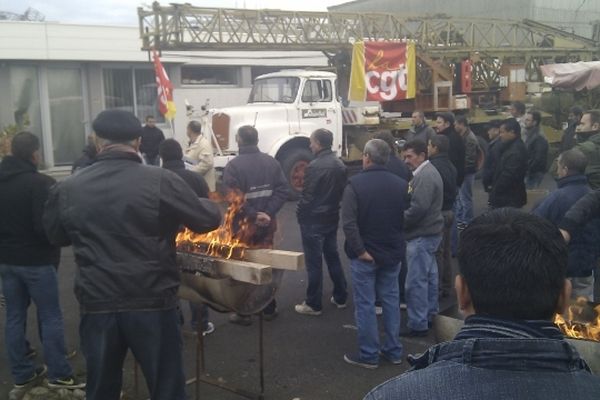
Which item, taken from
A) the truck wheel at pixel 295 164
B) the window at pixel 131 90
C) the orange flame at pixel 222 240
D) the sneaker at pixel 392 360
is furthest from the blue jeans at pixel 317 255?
the window at pixel 131 90

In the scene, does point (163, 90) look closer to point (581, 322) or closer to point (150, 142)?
point (150, 142)

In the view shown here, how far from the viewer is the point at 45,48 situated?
57.8 ft

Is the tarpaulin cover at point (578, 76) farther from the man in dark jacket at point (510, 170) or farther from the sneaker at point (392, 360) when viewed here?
the sneaker at point (392, 360)

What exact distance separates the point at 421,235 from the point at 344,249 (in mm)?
810

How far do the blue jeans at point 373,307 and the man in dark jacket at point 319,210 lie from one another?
3.90ft

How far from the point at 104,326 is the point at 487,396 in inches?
94.0

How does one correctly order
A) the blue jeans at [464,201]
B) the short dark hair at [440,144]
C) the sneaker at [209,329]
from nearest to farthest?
the sneaker at [209,329] < the short dark hair at [440,144] < the blue jeans at [464,201]

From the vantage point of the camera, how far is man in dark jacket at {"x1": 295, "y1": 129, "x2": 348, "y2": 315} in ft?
20.4

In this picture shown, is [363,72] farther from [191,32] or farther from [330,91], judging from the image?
[191,32]

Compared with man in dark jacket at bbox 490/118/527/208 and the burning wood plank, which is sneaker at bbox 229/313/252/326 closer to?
the burning wood plank

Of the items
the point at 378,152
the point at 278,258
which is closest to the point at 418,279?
the point at 378,152

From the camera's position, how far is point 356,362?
17.3 feet

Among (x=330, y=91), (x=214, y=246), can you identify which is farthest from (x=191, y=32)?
(x=214, y=246)

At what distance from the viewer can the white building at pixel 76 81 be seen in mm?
17578
